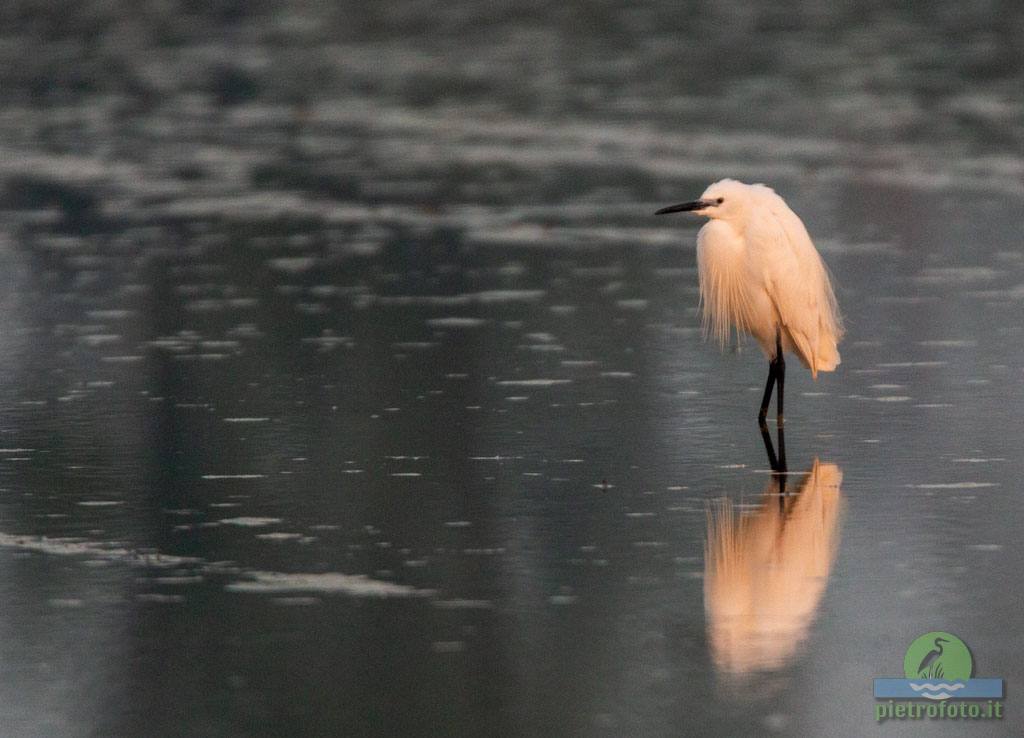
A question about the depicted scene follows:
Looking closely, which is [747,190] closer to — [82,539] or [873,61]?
[82,539]

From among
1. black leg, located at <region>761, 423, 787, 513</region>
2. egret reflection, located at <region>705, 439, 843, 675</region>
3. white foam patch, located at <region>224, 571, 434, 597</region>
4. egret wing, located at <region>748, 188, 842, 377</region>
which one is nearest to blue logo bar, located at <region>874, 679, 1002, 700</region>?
egret reflection, located at <region>705, 439, 843, 675</region>

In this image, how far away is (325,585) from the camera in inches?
267

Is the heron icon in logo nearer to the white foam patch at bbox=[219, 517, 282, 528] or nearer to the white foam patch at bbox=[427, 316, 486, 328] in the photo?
the white foam patch at bbox=[219, 517, 282, 528]

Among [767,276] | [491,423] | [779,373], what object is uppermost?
[767,276]

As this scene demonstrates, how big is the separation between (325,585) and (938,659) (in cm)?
205

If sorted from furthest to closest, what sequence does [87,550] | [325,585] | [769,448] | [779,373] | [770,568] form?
[779,373]
[769,448]
[87,550]
[770,568]
[325,585]

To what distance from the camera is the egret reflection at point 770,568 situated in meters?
6.12

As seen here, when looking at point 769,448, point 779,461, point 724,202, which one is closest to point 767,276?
point 724,202

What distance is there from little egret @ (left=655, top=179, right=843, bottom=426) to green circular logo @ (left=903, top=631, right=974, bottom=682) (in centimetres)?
306

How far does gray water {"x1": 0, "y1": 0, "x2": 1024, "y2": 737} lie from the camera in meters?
5.97

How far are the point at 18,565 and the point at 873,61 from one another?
1745 centimetres

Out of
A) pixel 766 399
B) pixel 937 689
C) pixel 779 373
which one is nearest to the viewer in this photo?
pixel 937 689

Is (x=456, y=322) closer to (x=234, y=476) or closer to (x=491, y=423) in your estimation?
(x=491, y=423)

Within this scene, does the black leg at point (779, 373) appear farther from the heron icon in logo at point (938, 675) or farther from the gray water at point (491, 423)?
the heron icon in logo at point (938, 675)
